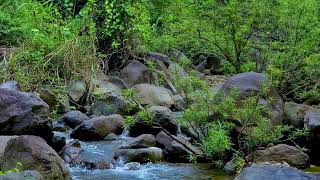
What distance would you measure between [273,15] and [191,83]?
5.39 meters

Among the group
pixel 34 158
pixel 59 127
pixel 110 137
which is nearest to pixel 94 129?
pixel 110 137

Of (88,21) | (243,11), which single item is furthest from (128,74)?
(243,11)

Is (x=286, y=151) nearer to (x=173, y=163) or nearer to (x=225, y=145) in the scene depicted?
(x=225, y=145)

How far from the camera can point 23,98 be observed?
27.8 ft

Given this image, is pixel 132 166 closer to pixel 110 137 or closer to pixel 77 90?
pixel 110 137

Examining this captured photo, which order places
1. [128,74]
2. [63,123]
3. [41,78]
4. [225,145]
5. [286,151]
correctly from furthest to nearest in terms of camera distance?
[128,74]
[41,78]
[63,123]
[286,151]
[225,145]

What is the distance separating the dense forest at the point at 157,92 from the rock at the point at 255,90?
0.11 ft

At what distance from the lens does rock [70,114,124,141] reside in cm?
968

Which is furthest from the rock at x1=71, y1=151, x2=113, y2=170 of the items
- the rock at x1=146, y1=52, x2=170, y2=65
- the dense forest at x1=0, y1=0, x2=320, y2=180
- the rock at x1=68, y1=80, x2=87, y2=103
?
the rock at x1=146, y1=52, x2=170, y2=65

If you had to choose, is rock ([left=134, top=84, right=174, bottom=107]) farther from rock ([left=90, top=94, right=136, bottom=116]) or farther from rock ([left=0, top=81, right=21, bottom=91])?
rock ([left=0, top=81, right=21, bottom=91])

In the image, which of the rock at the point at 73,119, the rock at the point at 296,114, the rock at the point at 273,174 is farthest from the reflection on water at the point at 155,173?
the rock at the point at 73,119

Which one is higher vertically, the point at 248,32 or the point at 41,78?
the point at 248,32

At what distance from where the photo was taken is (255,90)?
8.84 metres

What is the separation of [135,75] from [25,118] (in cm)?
664
